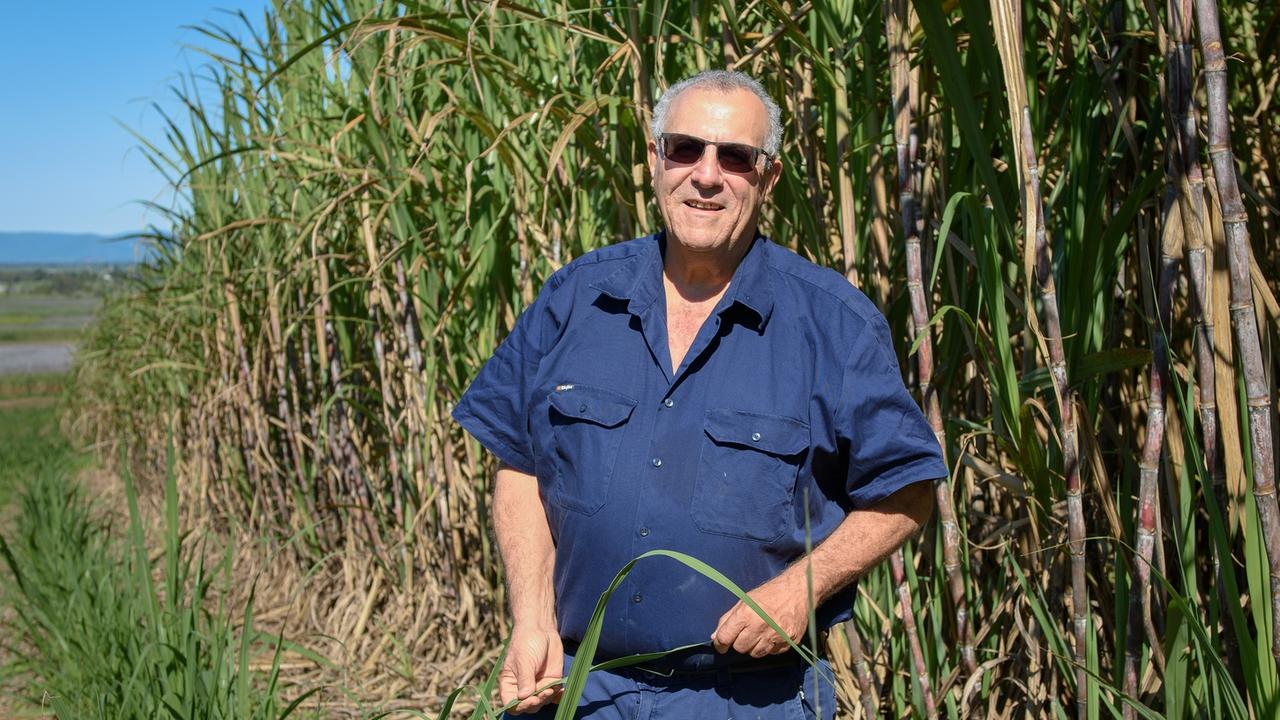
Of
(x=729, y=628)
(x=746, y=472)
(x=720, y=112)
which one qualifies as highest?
Answer: (x=720, y=112)

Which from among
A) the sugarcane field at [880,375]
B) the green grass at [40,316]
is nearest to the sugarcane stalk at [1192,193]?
the sugarcane field at [880,375]

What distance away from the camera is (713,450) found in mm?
1499

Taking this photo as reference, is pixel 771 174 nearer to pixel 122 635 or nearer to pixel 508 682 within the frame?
pixel 508 682

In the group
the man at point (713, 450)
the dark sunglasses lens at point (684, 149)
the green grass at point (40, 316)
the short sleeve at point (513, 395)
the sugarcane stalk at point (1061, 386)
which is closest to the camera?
the sugarcane stalk at point (1061, 386)

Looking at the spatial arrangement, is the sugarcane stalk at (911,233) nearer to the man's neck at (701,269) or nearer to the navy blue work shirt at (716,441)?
the navy blue work shirt at (716,441)

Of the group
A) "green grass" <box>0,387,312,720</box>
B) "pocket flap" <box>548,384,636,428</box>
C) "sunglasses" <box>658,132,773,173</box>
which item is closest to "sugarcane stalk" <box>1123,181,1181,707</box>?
"sunglasses" <box>658,132,773,173</box>

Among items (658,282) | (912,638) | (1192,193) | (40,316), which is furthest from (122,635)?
(40,316)

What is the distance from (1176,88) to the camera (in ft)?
4.35

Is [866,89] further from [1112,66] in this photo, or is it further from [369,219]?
[369,219]

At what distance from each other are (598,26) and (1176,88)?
139cm

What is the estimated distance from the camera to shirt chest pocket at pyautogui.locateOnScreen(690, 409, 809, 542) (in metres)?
1.49

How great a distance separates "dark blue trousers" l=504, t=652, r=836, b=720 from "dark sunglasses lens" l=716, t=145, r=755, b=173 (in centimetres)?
73

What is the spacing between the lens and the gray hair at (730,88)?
158cm

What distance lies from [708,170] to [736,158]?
2.2 inches
